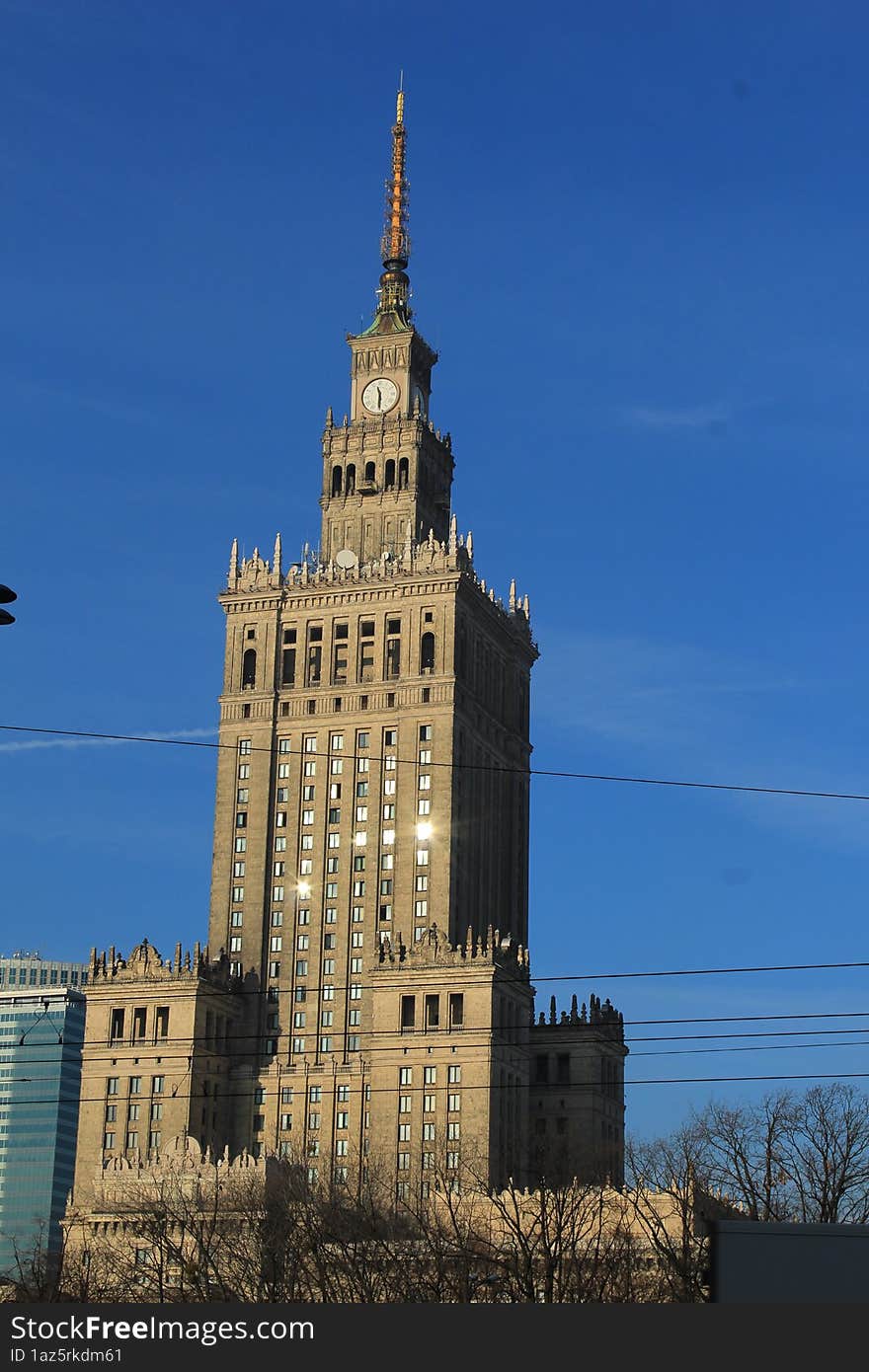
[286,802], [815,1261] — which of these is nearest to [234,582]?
[286,802]

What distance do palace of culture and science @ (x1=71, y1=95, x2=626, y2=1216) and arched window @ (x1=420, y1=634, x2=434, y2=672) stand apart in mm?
265

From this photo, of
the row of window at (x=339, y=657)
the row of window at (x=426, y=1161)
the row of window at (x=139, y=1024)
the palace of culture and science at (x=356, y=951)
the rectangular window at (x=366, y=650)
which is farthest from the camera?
the rectangular window at (x=366, y=650)

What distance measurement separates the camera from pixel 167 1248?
104688mm

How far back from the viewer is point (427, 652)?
622 ft

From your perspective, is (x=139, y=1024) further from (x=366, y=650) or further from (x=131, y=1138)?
(x=366, y=650)

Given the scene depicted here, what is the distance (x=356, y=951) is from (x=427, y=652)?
1080 inches

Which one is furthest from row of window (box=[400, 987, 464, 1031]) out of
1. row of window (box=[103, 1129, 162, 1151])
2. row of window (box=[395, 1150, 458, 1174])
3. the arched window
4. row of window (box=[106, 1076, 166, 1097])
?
the arched window

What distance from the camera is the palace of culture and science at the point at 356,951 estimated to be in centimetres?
17100

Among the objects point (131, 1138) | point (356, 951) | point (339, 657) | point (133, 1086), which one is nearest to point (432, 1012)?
point (356, 951)

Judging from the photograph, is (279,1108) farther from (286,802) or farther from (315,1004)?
(286,802)

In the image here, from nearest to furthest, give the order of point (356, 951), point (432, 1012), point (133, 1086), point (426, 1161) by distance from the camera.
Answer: point (426, 1161) → point (432, 1012) → point (133, 1086) → point (356, 951)

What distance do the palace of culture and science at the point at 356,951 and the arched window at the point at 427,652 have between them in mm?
265

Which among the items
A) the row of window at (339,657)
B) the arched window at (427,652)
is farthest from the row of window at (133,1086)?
the arched window at (427,652)

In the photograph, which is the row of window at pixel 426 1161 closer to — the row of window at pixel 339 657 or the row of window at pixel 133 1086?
the row of window at pixel 133 1086
